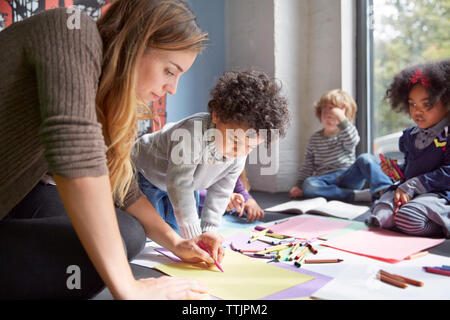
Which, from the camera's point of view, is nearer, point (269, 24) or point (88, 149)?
point (88, 149)

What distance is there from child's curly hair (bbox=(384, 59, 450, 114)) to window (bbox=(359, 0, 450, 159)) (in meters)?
0.64

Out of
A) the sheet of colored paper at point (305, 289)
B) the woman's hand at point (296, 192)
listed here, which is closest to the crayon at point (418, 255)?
the sheet of colored paper at point (305, 289)

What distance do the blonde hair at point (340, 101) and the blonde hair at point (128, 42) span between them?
65.0 inches

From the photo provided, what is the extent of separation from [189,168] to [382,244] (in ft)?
2.09

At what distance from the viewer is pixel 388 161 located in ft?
5.42

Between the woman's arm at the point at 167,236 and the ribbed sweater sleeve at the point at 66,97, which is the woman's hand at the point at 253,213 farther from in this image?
the ribbed sweater sleeve at the point at 66,97

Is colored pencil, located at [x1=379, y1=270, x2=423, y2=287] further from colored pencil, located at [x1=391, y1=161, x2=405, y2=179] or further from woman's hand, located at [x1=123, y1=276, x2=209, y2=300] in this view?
colored pencil, located at [x1=391, y1=161, x2=405, y2=179]

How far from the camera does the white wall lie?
244 centimetres

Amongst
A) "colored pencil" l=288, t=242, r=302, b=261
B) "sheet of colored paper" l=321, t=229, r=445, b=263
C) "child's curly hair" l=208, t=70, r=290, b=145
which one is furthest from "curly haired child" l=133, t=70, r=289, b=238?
"sheet of colored paper" l=321, t=229, r=445, b=263

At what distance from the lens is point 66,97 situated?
53cm

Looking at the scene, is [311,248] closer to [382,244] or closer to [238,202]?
[382,244]

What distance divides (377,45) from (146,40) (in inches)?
85.5

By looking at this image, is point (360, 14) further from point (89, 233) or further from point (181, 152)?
point (89, 233)
